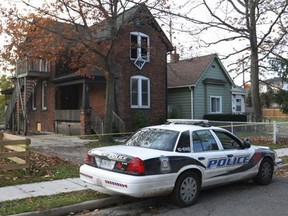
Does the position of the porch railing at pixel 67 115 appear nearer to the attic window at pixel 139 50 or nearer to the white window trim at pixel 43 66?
the white window trim at pixel 43 66

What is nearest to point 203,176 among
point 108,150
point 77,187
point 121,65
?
point 108,150

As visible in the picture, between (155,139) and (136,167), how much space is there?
1326mm

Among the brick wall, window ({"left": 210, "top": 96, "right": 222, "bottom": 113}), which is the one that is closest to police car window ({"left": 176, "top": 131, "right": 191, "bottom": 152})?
the brick wall

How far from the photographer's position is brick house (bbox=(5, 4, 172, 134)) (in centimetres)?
2122

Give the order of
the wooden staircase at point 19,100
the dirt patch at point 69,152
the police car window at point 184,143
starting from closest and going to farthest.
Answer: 1. the police car window at point 184,143
2. the dirt patch at point 69,152
3. the wooden staircase at point 19,100

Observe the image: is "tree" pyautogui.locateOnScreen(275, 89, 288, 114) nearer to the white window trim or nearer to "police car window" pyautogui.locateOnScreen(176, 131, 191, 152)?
the white window trim

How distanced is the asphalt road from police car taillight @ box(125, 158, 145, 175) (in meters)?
0.81

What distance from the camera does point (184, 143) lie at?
7340 mm

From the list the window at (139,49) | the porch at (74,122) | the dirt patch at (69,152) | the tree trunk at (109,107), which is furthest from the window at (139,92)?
the dirt patch at (69,152)

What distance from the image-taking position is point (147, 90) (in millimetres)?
23531

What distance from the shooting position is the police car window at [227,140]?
26.7 ft

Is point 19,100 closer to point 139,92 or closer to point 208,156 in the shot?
point 139,92

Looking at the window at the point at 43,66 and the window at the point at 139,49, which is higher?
the window at the point at 139,49

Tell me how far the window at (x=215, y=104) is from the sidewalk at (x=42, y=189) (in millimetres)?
20328
